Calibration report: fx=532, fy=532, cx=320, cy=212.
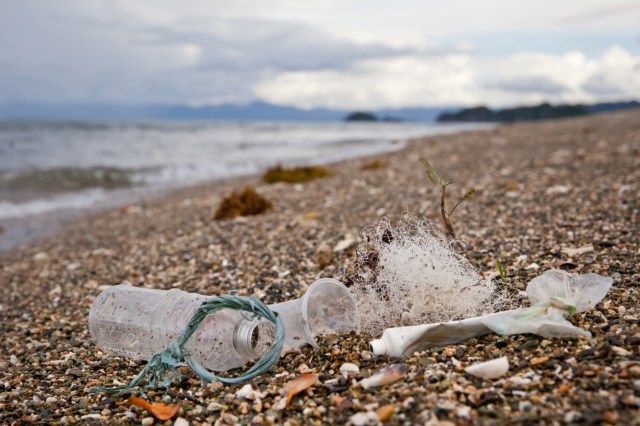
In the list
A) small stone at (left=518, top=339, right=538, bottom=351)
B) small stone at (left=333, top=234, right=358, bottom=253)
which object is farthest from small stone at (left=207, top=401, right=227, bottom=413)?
small stone at (left=333, top=234, right=358, bottom=253)

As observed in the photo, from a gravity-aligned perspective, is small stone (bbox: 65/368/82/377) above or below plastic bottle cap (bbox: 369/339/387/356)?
below

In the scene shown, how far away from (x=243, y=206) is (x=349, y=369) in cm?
588

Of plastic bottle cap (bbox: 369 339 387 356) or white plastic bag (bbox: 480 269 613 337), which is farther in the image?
plastic bottle cap (bbox: 369 339 387 356)

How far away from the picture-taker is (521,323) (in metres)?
2.94

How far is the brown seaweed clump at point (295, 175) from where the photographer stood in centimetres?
1278

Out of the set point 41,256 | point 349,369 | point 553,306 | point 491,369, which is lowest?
point 41,256

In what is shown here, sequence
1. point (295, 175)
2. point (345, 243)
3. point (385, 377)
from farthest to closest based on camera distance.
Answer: point (295, 175)
point (345, 243)
point (385, 377)

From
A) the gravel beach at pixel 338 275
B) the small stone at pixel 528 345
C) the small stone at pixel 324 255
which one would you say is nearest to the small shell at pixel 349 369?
the gravel beach at pixel 338 275

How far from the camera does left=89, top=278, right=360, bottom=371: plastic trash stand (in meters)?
3.10

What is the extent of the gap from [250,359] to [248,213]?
5455mm

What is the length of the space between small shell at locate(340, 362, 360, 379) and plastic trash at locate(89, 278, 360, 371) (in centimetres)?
23

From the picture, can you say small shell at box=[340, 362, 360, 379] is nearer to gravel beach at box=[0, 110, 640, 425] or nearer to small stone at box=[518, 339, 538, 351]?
gravel beach at box=[0, 110, 640, 425]

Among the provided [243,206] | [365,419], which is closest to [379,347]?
[365,419]

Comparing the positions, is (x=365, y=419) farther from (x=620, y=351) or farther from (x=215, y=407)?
(x=620, y=351)
